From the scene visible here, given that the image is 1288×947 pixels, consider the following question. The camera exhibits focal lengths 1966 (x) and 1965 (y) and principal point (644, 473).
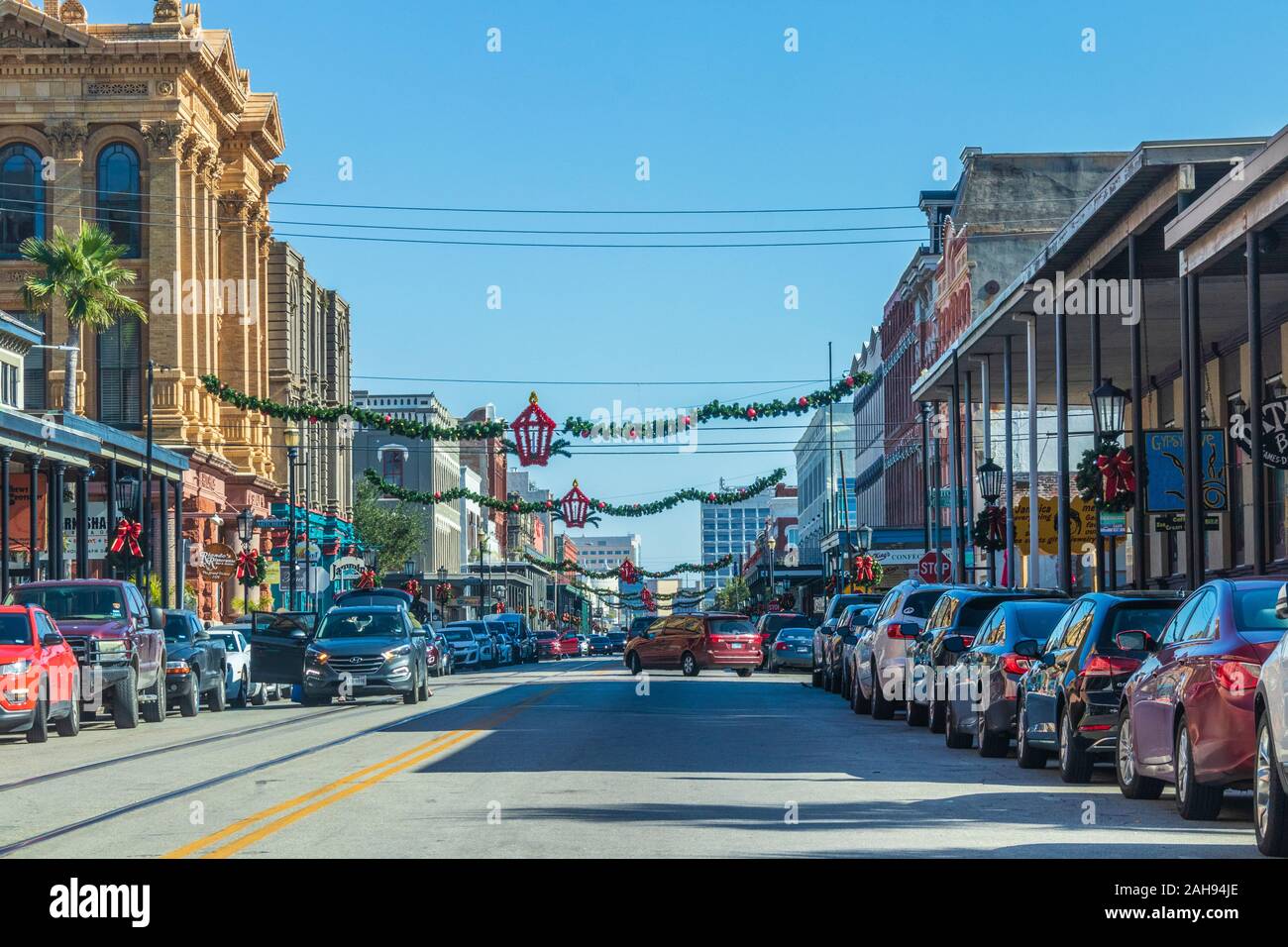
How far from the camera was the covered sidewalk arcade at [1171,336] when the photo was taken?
87.0 ft

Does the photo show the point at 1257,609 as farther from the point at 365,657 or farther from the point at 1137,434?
the point at 365,657

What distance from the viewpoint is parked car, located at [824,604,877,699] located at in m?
34.5

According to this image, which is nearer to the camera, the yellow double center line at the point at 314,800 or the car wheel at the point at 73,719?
the yellow double center line at the point at 314,800

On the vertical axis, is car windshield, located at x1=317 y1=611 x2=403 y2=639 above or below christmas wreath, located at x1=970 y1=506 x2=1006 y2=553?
below

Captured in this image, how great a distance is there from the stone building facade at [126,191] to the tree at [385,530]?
32.9 m

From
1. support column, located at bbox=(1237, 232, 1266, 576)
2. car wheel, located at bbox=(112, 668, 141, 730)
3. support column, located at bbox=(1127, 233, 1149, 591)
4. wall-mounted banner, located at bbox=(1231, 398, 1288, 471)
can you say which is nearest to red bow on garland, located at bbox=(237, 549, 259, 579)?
car wheel, located at bbox=(112, 668, 141, 730)

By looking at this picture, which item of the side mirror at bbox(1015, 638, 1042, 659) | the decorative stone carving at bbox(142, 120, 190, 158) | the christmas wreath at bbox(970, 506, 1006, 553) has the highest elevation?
the decorative stone carving at bbox(142, 120, 190, 158)

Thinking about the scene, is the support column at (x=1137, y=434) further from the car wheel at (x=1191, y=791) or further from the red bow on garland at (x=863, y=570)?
the red bow on garland at (x=863, y=570)

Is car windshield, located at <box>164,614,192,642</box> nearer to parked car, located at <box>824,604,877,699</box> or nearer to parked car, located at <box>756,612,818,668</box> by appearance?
parked car, located at <box>824,604,877,699</box>

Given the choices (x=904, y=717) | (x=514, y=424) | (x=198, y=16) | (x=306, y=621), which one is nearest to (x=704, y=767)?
(x=904, y=717)

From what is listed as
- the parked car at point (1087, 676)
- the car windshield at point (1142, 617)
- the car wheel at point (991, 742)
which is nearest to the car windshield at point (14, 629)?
the car wheel at point (991, 742)

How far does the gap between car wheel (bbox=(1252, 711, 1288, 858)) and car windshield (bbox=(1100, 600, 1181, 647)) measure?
217 inches

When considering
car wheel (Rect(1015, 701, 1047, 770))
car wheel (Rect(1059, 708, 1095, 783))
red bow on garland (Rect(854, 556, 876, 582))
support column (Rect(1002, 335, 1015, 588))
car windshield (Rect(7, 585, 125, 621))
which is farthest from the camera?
red bow on garland (Rect(854, 556, 876, 582))
